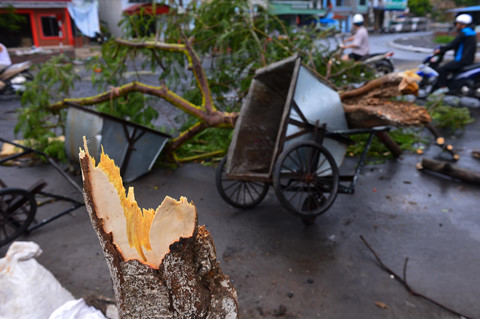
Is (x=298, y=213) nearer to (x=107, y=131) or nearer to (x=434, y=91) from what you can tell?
(x=107, y=131)

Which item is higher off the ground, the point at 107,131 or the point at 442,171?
the point at 107,131

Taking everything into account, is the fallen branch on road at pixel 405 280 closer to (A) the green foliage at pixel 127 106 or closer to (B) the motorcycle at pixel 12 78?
(A) the green foliage at pixel 127 106

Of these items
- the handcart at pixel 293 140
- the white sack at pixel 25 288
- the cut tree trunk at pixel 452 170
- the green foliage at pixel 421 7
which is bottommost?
the cut tree trunk at pixel 452 170

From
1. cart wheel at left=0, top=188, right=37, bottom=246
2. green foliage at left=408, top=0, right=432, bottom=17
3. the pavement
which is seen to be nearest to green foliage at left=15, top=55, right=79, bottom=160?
the pavement

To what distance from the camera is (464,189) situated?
15.0 ft

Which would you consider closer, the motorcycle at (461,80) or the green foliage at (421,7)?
the motorcycle at (461,80)

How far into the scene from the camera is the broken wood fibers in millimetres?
3764

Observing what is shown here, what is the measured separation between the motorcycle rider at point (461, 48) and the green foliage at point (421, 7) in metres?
42.7

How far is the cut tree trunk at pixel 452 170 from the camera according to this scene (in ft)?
15.2

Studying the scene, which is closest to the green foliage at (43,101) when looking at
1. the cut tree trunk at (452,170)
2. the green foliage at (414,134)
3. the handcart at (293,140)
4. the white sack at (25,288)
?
the handcart at (293,140)

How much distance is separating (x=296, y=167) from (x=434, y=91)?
6161 mm

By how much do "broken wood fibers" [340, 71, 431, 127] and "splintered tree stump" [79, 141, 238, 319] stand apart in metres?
2.99

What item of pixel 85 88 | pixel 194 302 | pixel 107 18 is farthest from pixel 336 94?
pixel 107 18

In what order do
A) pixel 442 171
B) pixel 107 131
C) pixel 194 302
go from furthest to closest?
1. pixel 442 171
2. pixel 107 131
3. pixel 194 302
